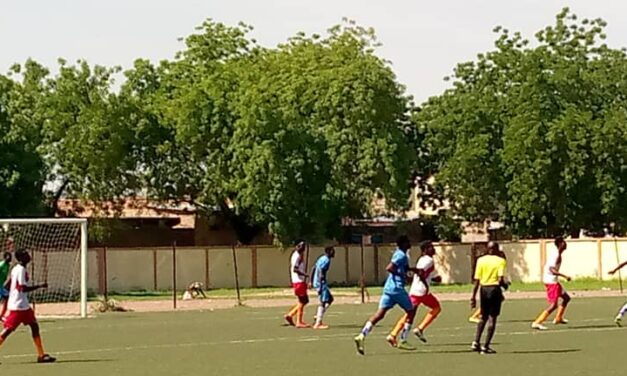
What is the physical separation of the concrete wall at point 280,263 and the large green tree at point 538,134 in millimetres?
2766

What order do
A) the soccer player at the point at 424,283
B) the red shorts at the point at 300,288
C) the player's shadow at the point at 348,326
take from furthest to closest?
the player's shadow at the point at 348,326
the red shorts at the point at 300,288
the soccer player at the point at 424,283

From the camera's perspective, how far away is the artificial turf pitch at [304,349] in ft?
56.7

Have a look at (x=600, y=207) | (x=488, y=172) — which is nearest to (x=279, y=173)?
(x=488, y=172)

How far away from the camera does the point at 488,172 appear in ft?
192

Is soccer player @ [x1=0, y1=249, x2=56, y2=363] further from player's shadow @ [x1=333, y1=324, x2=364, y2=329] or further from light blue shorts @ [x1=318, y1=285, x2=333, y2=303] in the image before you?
player's shadow @ [x1=333, y1=324, x2=364, y2=329]

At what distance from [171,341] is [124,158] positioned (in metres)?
34.6

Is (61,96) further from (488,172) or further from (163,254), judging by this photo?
(488,172)

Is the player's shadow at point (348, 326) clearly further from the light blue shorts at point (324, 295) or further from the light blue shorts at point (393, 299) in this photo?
the light blue shorts at point (393, 299)

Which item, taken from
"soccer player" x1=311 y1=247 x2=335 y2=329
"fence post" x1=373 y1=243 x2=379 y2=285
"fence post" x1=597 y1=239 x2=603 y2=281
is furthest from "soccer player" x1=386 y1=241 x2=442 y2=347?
"fence post" x1=373 y1=243 x2=379 y2=285

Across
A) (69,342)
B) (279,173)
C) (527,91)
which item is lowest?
(69,342)

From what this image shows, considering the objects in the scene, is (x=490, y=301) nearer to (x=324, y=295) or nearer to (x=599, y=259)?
(x=324, y=295)

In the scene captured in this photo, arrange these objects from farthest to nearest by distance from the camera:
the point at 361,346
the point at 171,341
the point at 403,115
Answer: the point at 403,115
the point at 171,341
the point at 361,346

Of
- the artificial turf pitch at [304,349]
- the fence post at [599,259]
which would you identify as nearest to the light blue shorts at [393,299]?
the artificial turf pitch at [304,349]

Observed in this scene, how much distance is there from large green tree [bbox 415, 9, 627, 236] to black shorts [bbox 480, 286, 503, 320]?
3700 centimetres
